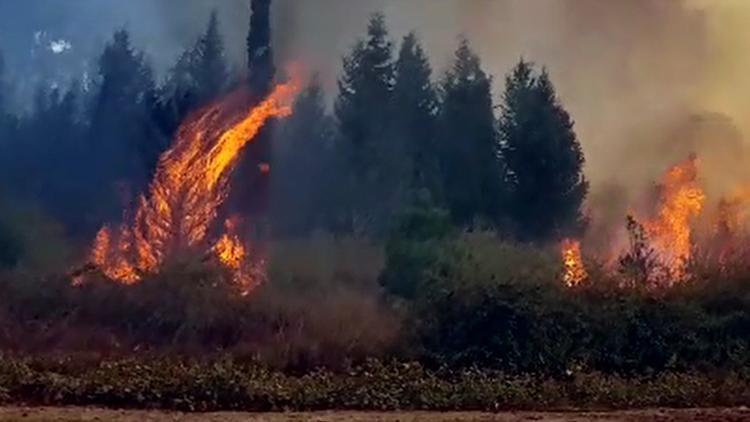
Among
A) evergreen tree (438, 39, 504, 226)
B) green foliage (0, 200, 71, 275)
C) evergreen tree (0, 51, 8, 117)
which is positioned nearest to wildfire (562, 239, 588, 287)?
evergreen tree (438, 39, 504, 226)

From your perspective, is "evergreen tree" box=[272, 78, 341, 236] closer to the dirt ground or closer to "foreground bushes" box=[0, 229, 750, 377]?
"foreground bushes" box=[0, 229, 750, 377]

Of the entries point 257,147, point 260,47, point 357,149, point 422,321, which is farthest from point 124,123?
point 422,321

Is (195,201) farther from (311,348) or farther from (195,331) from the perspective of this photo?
(311,348)

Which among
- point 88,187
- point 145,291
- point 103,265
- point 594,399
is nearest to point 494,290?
point 594,399

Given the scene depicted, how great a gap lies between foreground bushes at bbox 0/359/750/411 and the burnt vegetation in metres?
0.04

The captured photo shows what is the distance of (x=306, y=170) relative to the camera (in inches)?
2276

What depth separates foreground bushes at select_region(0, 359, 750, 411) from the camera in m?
19.9

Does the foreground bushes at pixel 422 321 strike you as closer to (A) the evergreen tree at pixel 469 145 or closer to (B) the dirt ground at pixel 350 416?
(B) the dirt ground at pixel 350 416

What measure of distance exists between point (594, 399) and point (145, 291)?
464 inches

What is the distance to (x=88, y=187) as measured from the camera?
54.1 metres

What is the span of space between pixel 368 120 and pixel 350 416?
Result: 34.5m

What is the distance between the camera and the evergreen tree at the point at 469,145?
44.8m

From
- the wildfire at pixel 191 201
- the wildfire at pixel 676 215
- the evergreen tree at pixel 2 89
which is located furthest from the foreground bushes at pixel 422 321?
the evergreen tree at pixel 2 89

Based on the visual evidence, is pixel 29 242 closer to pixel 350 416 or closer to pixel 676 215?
pixel 350 416
